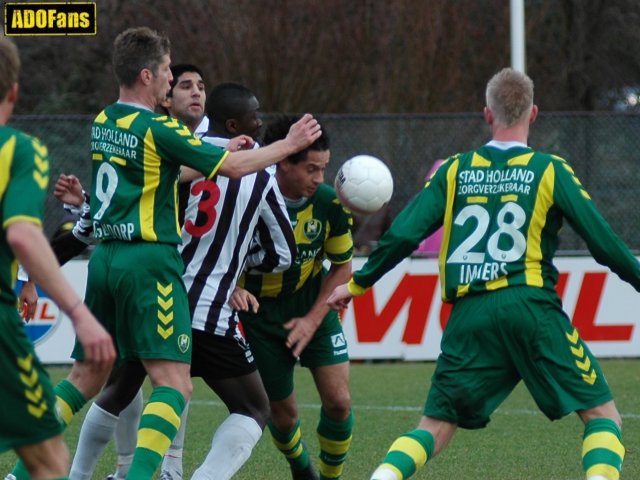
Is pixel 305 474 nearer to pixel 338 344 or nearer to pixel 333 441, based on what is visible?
pixel 333 441

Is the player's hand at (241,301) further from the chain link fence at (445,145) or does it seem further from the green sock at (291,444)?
the chain link fence at (445,145)

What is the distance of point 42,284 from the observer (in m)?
4.32

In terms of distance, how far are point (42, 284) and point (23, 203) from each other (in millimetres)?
267

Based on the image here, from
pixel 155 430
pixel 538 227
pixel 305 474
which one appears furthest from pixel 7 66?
pixel 305 474

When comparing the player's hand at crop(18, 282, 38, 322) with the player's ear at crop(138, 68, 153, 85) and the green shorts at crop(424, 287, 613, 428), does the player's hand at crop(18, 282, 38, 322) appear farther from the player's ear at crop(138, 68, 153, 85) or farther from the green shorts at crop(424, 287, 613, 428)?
the green shorts at crop(424, 287, 613, 428)

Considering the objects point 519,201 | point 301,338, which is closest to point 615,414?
point 519,201

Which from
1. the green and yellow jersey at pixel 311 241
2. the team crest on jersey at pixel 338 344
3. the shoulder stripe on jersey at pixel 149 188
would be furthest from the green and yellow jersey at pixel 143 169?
the team crest on jersey at pixel 338 344

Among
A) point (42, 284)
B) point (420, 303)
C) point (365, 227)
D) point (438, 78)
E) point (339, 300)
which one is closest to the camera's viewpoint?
point (42, 284)

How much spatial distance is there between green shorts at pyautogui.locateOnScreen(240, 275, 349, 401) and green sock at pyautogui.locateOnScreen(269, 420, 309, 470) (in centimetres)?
17

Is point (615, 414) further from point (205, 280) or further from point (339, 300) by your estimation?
point (205, 280)

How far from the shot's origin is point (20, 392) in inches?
174

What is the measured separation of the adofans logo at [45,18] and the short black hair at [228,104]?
5.92m

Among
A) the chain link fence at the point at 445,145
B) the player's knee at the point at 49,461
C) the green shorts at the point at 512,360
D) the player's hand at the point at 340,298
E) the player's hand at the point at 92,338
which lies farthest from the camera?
the chain link fence at the point at 445,145

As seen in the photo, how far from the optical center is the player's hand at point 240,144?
6.13 meters
